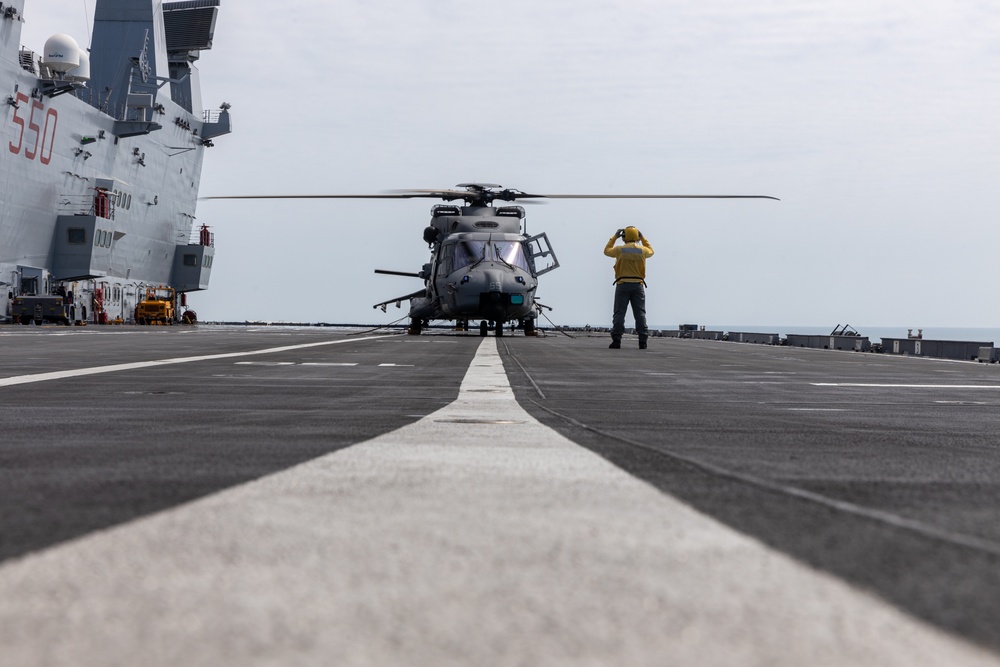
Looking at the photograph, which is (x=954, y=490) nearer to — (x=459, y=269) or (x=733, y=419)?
(x=733, y=419)

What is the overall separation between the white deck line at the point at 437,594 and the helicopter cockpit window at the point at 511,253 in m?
33.7

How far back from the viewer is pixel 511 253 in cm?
3666

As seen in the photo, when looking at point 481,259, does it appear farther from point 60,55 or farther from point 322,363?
point 60,55

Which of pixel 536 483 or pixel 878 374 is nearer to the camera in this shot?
pixel 536 483

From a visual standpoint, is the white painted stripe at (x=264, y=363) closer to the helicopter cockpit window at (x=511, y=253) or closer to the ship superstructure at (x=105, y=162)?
the helicopter cockpit window at (x=511, y=253)

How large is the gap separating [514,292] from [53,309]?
35.2 metres

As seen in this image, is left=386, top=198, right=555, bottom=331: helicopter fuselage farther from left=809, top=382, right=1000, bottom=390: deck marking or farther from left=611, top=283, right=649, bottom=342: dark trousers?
left=809, top=382, right=1000, bottom=390: deck marking

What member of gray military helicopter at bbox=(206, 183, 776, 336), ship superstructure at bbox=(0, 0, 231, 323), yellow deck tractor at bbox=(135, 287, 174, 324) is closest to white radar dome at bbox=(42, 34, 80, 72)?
ship superstructure at bbox=(0, 0, 231, 323)

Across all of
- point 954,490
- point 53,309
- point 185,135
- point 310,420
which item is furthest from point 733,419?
point 185,135

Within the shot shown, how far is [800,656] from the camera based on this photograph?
147cm

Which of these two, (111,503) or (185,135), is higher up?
(185,135)

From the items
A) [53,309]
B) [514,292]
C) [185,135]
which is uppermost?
[185,135]

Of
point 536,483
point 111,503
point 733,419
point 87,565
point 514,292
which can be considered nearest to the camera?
point 87,565

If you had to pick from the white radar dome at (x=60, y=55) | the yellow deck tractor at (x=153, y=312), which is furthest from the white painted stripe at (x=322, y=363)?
the yellow deck tractor at (x=153, y=312)
